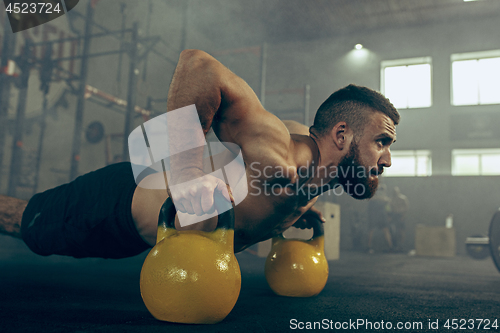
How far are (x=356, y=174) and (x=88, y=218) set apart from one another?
2.83 ft

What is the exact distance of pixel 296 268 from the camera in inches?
49.7

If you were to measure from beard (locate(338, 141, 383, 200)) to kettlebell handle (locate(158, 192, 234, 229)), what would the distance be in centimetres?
44

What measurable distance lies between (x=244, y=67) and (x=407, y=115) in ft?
10.9

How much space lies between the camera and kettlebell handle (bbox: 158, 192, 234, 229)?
83cm

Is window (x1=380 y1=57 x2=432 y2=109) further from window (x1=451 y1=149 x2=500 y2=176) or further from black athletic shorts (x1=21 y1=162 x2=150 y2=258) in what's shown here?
black athletic shorts (x1=21 y1=162 x2=150 y2=258)

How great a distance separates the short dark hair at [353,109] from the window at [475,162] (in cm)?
659

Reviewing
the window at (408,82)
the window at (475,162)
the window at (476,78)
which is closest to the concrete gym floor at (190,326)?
the window at (475,162)

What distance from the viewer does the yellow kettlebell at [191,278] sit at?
2.54ft

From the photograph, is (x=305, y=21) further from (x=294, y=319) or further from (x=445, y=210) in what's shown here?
(x=294, y=319)

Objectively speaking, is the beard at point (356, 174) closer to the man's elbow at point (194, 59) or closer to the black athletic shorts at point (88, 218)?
the man's elbow at point (194, 59)

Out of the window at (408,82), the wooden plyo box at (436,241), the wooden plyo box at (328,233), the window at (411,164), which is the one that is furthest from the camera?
the window at (408,82)

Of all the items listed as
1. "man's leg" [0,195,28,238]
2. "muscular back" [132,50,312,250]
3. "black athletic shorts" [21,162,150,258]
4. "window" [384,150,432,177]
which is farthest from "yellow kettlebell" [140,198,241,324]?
"window" [384,150,432,177]

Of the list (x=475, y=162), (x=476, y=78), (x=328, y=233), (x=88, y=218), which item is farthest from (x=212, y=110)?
(x=476, y=78)

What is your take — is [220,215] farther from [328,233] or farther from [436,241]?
[436,241]
